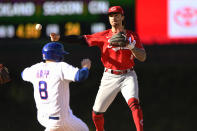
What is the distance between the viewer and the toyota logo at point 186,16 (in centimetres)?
927

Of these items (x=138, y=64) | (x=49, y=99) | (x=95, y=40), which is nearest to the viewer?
(x=49, y=99)

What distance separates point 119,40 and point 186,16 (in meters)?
3.68

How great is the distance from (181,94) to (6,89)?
394 cm

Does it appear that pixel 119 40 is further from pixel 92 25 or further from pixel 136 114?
pixel 92 25

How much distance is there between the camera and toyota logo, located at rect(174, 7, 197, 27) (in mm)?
9273

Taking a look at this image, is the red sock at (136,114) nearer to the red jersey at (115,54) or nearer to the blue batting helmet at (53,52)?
the red jersey at (115,54)

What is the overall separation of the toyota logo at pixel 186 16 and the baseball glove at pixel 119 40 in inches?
140

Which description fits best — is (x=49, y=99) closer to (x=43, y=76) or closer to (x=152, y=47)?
(x=43, y=76)

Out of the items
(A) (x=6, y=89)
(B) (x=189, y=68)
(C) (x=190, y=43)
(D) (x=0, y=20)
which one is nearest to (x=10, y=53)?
(D) (x=0, y=20)

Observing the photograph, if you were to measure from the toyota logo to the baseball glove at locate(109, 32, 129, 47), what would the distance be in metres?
3.55

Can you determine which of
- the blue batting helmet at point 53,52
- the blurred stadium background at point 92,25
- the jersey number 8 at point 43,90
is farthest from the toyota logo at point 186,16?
the jersey number 8 at point 43,90

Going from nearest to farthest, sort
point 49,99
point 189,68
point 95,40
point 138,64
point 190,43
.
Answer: point 49,99, point 95,40, point 190,43, point 138,64, point 189,68

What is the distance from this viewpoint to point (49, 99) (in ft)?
18.0

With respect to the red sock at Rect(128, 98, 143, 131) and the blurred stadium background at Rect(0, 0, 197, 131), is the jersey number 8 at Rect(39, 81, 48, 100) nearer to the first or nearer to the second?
the red sock at Rect(128, 98, 143, 131)
